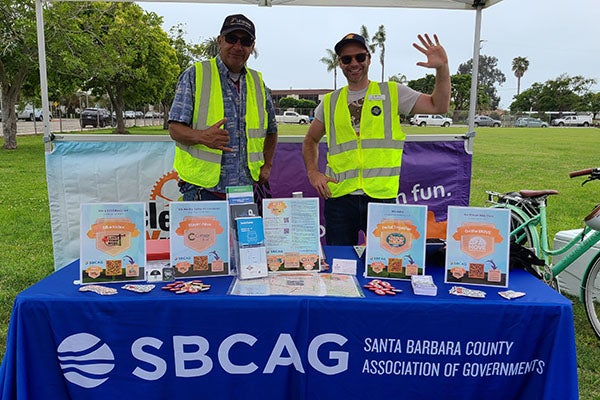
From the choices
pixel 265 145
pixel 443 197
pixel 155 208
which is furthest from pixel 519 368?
pixel 155 208

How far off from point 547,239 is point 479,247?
1.93 m

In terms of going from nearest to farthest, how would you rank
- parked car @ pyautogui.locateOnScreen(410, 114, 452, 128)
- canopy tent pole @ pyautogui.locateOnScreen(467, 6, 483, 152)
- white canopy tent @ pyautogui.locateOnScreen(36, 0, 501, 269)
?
canopy tent pole @ pyautogui.locateOnScreen(467, 6, 483, 152), white canopy tent @ pyautogui.locateOnScreen(36, 0, 501, 269), parked car @ pyautogui.locateOnScreen(410, 114, 452, 128)

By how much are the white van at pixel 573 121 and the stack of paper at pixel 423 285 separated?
54.1 metres

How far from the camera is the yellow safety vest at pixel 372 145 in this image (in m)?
2.39

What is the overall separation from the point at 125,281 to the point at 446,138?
9.48ft

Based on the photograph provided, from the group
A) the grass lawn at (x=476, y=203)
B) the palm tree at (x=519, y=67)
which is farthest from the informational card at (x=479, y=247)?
the palm tree at (x=519, y=67)

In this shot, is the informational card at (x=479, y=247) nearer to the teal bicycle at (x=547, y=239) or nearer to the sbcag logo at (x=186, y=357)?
the sbcag logo at (x=186, y=357)

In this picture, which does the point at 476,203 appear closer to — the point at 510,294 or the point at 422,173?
the point at 422,173

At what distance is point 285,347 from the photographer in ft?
5.38

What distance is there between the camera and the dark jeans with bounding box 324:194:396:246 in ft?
7.97

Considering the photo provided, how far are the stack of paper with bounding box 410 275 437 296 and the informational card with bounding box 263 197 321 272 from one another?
0.40 m

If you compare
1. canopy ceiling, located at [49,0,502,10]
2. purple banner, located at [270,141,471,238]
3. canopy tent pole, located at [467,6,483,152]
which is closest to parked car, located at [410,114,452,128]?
purple banner, located at [270,141,471,238]

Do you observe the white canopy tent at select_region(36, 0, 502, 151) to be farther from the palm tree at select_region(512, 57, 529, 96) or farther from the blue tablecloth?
the palm tree at select_region(512, 57, 529, 96)

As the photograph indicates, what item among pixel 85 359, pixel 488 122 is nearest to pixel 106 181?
pixel 85 359
